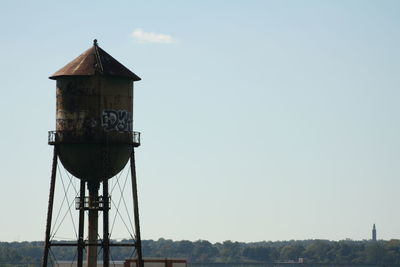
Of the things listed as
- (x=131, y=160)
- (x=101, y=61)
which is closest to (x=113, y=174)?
(x=131, y=160)

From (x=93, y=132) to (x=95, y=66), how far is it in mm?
4237

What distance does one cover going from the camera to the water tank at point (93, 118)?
251ft

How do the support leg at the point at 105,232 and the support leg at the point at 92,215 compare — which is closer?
the support leg at the point at 105,232

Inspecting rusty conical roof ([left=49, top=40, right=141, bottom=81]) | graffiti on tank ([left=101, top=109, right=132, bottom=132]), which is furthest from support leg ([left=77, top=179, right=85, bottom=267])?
rusty conical roof ([left=49, top=40, right=141, bottom=81])

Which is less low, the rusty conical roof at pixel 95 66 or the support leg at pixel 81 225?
the rusty conical roof at pixel 95 66

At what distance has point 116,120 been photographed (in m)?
77.2

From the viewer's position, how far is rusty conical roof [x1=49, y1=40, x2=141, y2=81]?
77.1 m

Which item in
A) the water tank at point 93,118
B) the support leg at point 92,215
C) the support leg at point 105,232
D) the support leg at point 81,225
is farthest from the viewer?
the support leg at point 92,215

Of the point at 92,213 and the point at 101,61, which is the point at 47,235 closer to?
the point at 92,213

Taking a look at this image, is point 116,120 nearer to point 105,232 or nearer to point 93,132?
point 93,132

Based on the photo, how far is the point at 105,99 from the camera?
252 ft

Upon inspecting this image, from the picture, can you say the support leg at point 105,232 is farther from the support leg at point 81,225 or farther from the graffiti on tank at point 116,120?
the graffiti on tank at point 116,120

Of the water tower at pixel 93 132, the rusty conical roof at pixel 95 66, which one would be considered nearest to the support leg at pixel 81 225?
the water tower at pixel 93 132

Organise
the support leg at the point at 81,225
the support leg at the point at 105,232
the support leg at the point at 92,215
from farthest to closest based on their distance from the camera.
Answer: the support leg at the point at 92,215, the support leg at the point at 81,225, the support leg at the point at 105,232
